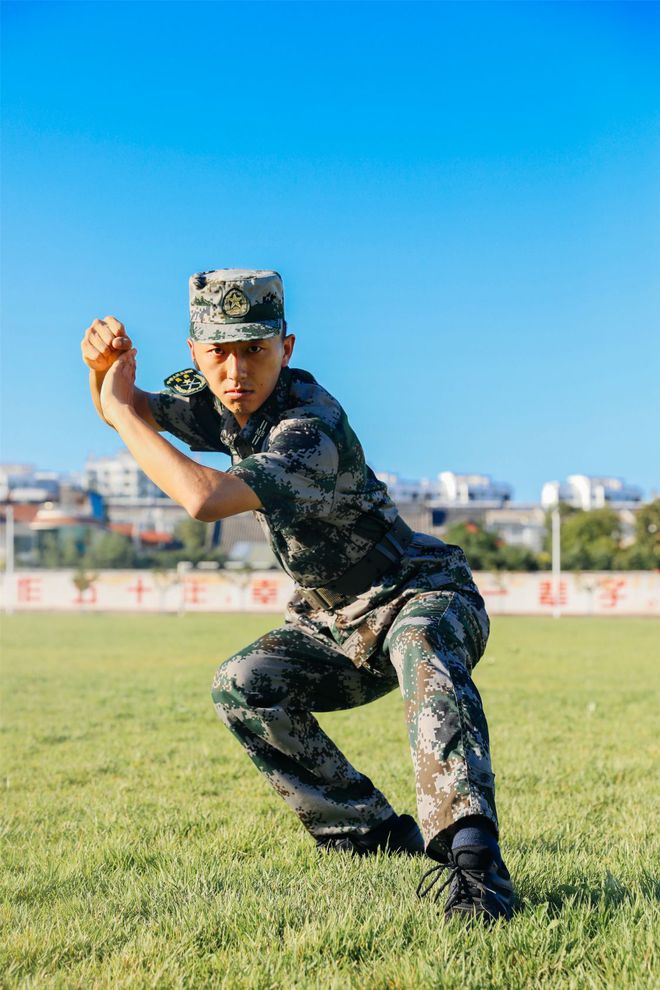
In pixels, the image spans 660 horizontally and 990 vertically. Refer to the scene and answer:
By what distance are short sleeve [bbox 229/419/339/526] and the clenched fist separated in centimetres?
70

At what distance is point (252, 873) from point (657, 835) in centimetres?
180

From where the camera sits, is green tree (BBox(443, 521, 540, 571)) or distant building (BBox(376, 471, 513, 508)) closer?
green tree (BBox(443, 521, 540, 571))

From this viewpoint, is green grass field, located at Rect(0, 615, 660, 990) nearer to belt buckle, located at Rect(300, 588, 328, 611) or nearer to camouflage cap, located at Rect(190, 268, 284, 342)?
belt buckle, located at Rect(300, 588, 328, 611)

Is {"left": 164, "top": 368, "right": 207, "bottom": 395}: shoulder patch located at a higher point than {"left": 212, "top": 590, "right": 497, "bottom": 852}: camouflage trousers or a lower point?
higher

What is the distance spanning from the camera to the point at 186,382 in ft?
12.4

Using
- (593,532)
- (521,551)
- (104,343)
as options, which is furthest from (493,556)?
(104,343)

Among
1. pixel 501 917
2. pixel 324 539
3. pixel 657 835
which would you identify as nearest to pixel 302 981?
pixel 501 917

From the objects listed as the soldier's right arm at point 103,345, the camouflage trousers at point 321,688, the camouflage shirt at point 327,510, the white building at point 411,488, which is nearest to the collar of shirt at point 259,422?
the camouflage shirt at point 327,510

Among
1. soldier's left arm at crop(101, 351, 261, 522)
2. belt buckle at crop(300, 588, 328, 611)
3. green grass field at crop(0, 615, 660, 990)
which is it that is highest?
soldier's left arm at crop(101, 351, 261, 522)

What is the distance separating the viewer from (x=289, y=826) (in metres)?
4.47

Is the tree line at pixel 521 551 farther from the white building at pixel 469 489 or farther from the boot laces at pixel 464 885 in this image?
the white building at pixel 469 489

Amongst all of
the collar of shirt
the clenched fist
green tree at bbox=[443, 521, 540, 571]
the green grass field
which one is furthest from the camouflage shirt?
green tree at bbox=[443, 521, 540, 571]

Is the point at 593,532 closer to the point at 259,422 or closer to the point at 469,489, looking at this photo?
the point at 259,422

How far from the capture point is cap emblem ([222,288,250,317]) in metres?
3.37
